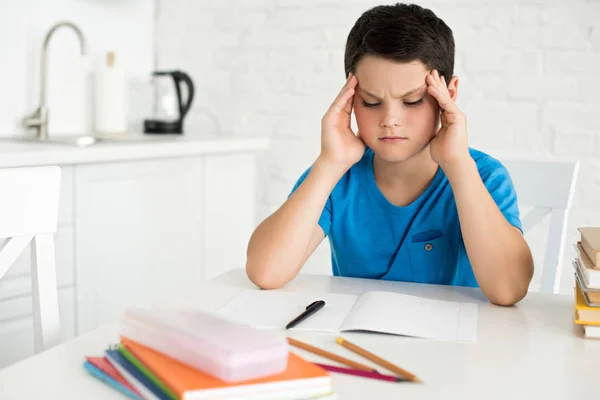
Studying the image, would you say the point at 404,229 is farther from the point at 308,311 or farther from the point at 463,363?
the point at 463,363

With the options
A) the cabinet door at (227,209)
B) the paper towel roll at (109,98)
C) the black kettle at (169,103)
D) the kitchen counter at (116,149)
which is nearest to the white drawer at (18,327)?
the kitchen counter at (116,149)

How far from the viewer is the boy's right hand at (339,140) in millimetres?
1327

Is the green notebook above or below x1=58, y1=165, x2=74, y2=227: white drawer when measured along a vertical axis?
above

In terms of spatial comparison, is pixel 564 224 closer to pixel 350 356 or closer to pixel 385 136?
pixel 385 136

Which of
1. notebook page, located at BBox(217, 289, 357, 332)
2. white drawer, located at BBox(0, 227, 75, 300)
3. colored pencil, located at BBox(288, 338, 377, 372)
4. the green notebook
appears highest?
the green notebook

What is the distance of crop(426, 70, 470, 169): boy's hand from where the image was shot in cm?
Answer: 123

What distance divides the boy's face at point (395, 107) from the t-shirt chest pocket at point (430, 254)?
18 cm

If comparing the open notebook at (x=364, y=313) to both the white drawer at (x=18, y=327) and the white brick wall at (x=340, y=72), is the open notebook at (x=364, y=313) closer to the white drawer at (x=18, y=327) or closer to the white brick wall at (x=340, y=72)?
the white drawer at (x=18, y=327)

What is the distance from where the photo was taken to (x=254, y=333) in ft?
2.19

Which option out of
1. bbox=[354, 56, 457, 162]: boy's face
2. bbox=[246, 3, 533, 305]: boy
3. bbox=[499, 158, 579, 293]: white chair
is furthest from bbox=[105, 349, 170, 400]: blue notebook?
bbox=[499, 158, 579, 293]: white chair

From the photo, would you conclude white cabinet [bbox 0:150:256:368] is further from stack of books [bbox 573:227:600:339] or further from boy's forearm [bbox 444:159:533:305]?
stack of books [bbox 573:227:600:339]

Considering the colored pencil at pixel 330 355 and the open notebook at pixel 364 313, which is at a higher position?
the colored pencil at pixel 330 355

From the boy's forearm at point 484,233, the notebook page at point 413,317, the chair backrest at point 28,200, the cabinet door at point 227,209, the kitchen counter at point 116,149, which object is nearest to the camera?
the notebook page at point 413,317

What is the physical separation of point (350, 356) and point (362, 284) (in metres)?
0.37
